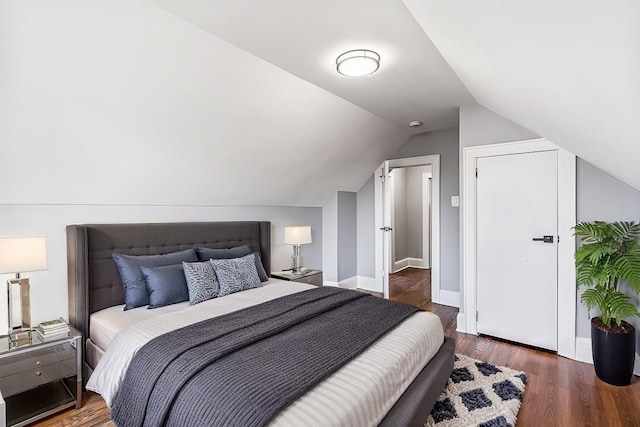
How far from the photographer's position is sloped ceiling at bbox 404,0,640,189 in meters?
0.79

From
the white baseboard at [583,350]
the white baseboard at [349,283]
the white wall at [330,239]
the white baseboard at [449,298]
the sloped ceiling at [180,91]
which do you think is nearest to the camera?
the sloped ceiling at [180,91]

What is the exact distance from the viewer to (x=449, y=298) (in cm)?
437

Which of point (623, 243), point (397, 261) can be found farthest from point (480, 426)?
point (397, 261)

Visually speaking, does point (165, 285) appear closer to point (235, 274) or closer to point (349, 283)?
point (235, 274)

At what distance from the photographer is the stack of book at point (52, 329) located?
209 cm

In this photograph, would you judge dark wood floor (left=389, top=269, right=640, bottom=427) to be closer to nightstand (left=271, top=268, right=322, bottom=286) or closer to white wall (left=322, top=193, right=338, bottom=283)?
nightstand (left=271, top=268, right=322, bottom=286)

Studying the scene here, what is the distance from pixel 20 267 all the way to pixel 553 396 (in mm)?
3581

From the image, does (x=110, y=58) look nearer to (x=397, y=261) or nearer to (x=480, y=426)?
(x=480, y=426)

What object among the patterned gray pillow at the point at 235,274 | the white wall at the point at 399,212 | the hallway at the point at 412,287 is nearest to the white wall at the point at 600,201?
the hallway at the point at 412,287

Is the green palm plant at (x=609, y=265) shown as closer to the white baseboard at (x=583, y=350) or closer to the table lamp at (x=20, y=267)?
the white baseboard at (x=583, y=350)

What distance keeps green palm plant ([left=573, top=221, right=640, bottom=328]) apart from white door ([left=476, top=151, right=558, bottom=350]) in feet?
1.15

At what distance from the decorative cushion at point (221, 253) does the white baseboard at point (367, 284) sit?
7.99 feet

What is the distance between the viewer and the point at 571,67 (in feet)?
3.70

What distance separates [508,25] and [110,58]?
2017 millimetres
